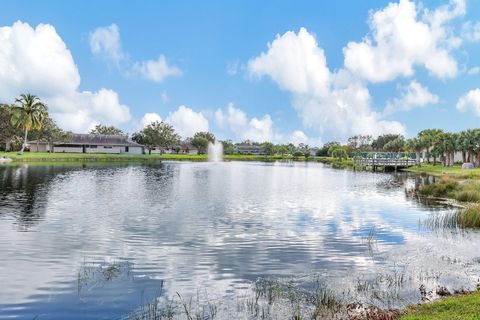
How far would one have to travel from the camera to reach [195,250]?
18047 millimetres

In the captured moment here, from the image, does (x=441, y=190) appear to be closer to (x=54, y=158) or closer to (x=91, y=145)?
(x=54, y=158)

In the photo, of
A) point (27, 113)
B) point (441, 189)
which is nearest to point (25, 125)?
point (27, 113)

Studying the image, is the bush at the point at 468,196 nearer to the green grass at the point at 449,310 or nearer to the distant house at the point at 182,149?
the green grass at the point at 449,310

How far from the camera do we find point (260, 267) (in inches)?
618

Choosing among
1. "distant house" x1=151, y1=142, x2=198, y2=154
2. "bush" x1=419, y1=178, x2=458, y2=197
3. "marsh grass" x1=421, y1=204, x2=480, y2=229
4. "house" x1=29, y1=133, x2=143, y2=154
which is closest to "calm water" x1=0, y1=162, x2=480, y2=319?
"marsh grass" x1=421, y1=204, x2=480, y2=229

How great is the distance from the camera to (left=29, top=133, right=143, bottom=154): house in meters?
136

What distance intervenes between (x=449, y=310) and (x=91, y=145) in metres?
146

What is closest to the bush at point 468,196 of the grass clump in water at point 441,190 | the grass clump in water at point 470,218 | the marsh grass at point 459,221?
the grass clump in water at point 441,190

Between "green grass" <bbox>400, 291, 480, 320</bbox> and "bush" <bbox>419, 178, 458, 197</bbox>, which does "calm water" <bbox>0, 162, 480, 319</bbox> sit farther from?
"bush" <bbox>419, 178, 458, 197</bbox>

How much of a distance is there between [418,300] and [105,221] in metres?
18.8

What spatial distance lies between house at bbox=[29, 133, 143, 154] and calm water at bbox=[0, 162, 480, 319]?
11421 centimetres

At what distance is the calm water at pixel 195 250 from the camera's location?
504 inches

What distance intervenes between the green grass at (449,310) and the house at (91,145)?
13958cm

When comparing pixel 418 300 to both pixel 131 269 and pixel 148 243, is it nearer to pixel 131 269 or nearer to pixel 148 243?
pixel 131 269
